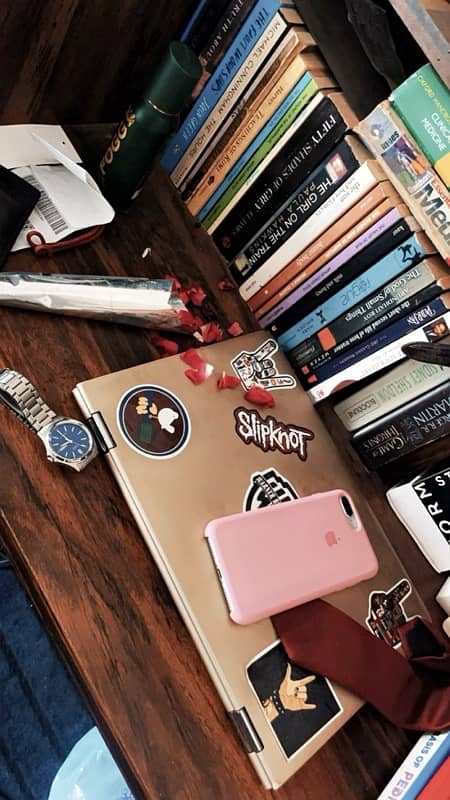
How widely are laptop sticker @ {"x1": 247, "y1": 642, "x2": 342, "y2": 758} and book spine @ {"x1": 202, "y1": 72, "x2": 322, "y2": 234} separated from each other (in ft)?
1.82

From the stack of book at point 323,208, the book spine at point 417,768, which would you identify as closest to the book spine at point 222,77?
the stack of book at point 323,208

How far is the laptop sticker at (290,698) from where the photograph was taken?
743 millimetres

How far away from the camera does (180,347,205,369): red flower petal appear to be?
34.2 inches

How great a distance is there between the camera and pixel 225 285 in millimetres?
1021

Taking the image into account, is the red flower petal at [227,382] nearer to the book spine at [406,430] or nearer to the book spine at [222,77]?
the book spine at [406,430]

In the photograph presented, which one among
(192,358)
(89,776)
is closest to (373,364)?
(192,358)

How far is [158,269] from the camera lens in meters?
0.98

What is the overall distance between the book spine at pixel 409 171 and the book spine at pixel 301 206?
0.03 metres

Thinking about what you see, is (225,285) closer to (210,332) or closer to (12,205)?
(210,332)

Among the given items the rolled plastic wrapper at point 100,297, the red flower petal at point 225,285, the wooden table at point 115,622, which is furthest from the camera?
the red flower petal at point 225,285

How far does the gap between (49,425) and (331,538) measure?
0.34m

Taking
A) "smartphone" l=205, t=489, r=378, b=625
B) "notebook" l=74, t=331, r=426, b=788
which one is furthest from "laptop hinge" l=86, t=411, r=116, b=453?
"smartphone" l=205, t=489, r=378, b=625

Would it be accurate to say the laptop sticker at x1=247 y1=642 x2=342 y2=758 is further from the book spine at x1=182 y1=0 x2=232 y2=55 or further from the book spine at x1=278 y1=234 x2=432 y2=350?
the book spine at x1=182 y1=0 x2=232 y2=55

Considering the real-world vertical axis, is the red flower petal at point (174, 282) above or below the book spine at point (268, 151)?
below
